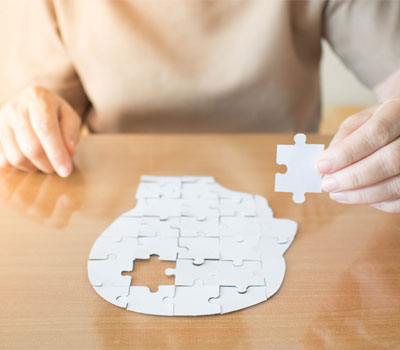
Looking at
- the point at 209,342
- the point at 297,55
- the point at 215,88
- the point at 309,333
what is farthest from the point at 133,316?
the point at 297,55

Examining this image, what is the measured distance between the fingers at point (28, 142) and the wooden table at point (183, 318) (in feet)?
0.10

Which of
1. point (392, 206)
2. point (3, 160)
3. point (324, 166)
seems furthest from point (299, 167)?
point (3, 160)

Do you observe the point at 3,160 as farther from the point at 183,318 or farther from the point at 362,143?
the point at 362,143

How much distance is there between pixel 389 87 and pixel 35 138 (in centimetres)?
75

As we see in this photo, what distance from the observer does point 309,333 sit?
483 millimetres

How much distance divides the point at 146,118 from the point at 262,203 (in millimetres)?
448

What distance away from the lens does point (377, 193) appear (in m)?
0.58

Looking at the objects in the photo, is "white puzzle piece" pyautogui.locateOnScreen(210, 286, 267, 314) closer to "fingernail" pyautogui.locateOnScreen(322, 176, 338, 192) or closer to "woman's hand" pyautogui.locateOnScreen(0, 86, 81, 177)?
"fingernail" pyautogui.locateOnScreen(322, 176, 338, 192)

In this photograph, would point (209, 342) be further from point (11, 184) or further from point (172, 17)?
point (172, 17)

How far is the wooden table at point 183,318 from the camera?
479mm

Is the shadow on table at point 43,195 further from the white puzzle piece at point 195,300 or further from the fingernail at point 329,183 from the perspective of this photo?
the fingernail at point 329,183

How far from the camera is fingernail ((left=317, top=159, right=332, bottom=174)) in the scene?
560mm

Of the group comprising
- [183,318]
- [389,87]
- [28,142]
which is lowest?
[183,318]

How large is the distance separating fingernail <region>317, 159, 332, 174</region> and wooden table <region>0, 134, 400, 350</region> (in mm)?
121
